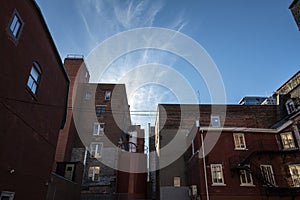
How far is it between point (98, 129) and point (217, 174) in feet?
58.8

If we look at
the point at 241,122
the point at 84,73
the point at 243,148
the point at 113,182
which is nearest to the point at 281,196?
the point at 243,148

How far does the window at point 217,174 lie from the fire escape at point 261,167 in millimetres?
1015

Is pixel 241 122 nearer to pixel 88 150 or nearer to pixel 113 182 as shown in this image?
pixel 113 182

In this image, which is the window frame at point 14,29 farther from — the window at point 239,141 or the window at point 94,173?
the window at point 94,173

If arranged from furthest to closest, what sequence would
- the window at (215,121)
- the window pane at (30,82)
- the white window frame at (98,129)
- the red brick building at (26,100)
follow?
the white window frame at (98,129) → the window at (215,121) → the window pane at (30,82) → the red brick building at (26,100)

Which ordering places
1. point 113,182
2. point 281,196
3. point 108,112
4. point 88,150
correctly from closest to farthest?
point 281,196
point 113,182
point 88,150
point 108,112

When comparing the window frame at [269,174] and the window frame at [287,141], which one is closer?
the window frame at [269,174]

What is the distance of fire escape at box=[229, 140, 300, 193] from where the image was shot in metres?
17.3

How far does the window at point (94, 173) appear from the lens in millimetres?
26184

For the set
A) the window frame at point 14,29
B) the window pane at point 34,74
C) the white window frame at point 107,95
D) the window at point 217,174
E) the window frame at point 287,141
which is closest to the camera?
the window frame at point 14,29

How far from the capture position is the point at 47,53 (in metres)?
12.1

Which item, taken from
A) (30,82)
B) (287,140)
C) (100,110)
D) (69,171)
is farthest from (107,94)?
(287,140)

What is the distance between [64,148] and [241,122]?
905 inches

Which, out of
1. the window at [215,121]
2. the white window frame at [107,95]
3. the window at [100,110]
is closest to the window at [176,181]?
the window at [215,121]
